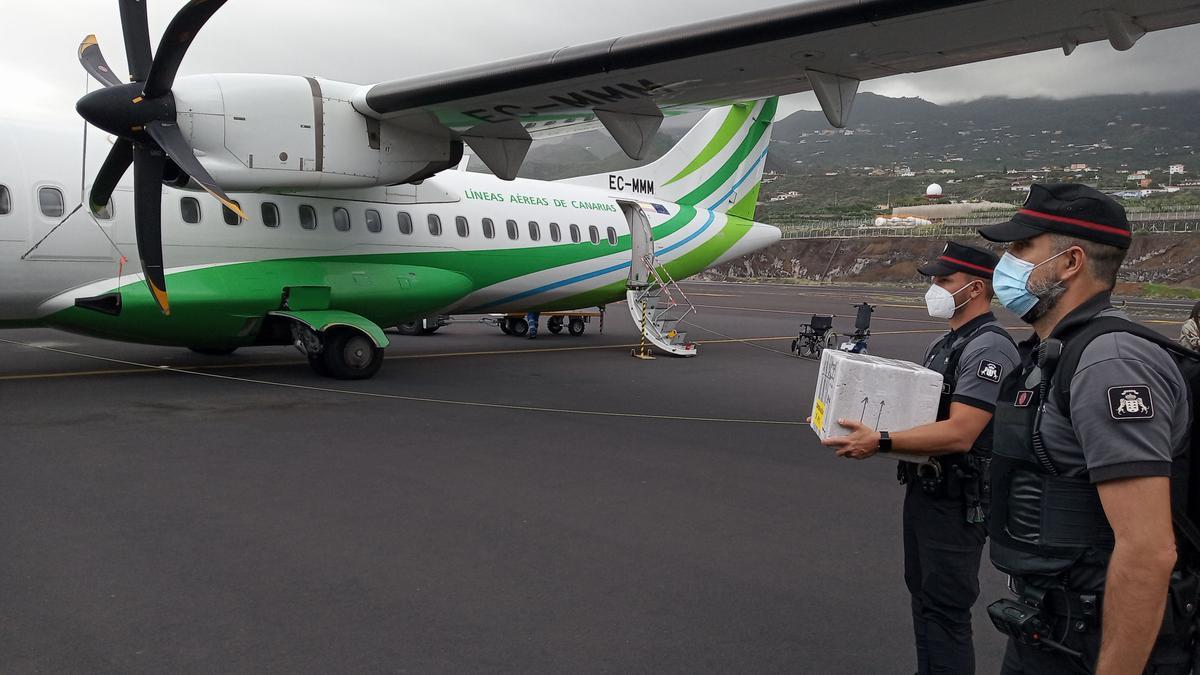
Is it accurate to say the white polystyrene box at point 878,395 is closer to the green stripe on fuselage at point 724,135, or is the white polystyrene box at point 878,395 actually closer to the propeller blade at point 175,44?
the propeller blade at point 175,44

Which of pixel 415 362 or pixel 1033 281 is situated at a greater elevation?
pixel 1033 281

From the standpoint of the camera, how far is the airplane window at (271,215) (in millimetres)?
11078

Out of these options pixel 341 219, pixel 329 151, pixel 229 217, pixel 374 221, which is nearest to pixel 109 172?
pixel 229 217

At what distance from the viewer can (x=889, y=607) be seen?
173 inches

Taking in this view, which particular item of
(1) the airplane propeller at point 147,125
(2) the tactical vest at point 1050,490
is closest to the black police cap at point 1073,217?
(2) the tactical vest at point 1050,490

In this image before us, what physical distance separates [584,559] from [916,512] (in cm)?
216

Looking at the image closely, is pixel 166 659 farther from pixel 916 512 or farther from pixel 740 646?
pixel 916 512

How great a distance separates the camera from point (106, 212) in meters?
10.1

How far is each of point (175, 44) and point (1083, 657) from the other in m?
10.4

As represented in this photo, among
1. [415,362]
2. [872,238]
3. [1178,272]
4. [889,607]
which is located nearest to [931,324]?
[415,362]

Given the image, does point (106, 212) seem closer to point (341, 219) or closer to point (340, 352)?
point (341, 219)

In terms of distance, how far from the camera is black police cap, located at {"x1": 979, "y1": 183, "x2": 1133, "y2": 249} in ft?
7.25

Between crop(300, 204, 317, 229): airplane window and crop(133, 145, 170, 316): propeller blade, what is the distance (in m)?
1.97

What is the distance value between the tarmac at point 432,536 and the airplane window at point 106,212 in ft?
6.80
